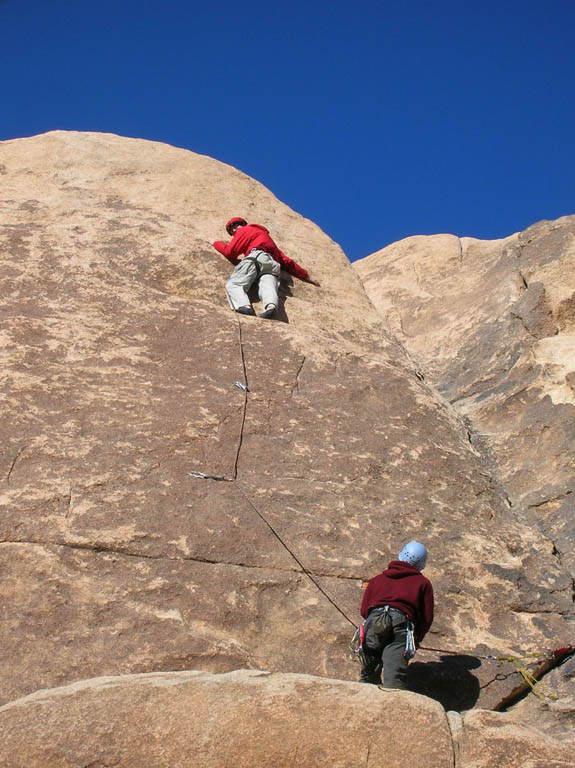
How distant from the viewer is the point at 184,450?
6207mm

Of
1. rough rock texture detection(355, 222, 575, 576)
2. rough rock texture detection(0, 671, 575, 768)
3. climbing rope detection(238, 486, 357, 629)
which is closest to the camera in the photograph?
rough rock texture detection(0, 671, 575, 768)

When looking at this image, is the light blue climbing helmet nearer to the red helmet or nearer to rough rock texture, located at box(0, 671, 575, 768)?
rough rock texture, located at box(0, 671, 575, 768)

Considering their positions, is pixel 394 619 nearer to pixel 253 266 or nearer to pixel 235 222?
pixel 253 266

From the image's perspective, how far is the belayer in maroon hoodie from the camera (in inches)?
189

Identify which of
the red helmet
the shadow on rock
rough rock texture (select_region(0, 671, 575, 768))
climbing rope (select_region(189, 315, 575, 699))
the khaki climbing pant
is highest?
the red helmet

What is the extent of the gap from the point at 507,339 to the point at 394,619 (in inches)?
186

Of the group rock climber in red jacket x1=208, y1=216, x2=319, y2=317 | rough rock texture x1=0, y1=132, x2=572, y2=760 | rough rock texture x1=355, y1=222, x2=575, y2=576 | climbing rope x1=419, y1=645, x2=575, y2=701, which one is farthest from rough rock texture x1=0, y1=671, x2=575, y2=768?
rock climber in red jacket x1=208, y1=216, x2=319, y2=317

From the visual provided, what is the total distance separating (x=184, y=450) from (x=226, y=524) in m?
0.79

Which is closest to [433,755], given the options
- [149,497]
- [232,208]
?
[149,497]

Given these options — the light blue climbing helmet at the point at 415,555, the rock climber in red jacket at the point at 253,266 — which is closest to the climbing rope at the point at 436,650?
the light blue climbing helmet at the point at 415,555

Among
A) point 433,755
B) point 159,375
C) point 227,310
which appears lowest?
point 433,755

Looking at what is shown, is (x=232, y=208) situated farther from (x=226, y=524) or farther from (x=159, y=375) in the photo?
(x=226, y=524)

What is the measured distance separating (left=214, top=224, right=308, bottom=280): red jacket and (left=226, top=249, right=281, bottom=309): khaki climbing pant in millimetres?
167

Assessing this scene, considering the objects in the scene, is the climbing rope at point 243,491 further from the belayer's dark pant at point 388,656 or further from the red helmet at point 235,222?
the red helmet at point 235,222
